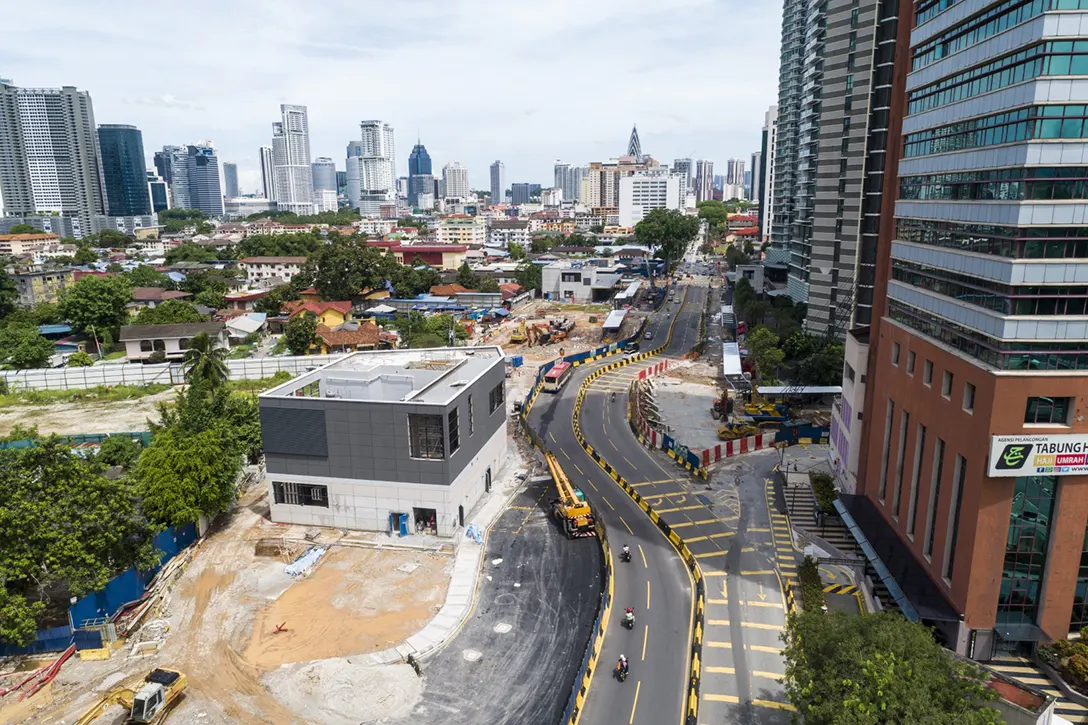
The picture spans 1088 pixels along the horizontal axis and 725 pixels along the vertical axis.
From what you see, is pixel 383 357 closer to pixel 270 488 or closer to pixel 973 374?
pixel 270 488

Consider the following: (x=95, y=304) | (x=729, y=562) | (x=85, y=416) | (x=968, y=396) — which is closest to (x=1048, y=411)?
(x=968, y=396)

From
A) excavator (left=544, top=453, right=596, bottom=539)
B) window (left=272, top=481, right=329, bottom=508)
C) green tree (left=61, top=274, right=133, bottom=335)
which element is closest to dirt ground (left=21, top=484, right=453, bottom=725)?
window (left=272, top=481, right=329, bottom=508)

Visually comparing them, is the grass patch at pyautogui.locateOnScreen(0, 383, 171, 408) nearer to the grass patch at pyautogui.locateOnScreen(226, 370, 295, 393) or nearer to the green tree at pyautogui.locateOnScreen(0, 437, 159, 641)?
the grass patch at pyautogui.locateOnScreen(226, 370, 295, 393)

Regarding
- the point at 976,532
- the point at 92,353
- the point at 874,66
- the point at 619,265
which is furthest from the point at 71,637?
the point at 619,265

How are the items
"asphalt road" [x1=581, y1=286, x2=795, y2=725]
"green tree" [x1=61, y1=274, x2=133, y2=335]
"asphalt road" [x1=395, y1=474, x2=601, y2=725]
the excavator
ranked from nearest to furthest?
"asphalt road" [x1=395, y1=474, x2=601, y2=725] < "asphalt road" [x1=581, y1=286, x2=795, y2=725] < the excavator < "green tree" [x1=61, y1=274, x2=133, y2=335]

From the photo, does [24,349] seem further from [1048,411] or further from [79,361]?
[1048,411]

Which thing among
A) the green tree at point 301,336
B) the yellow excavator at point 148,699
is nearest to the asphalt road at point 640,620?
the yellow excavator at point 148,699
